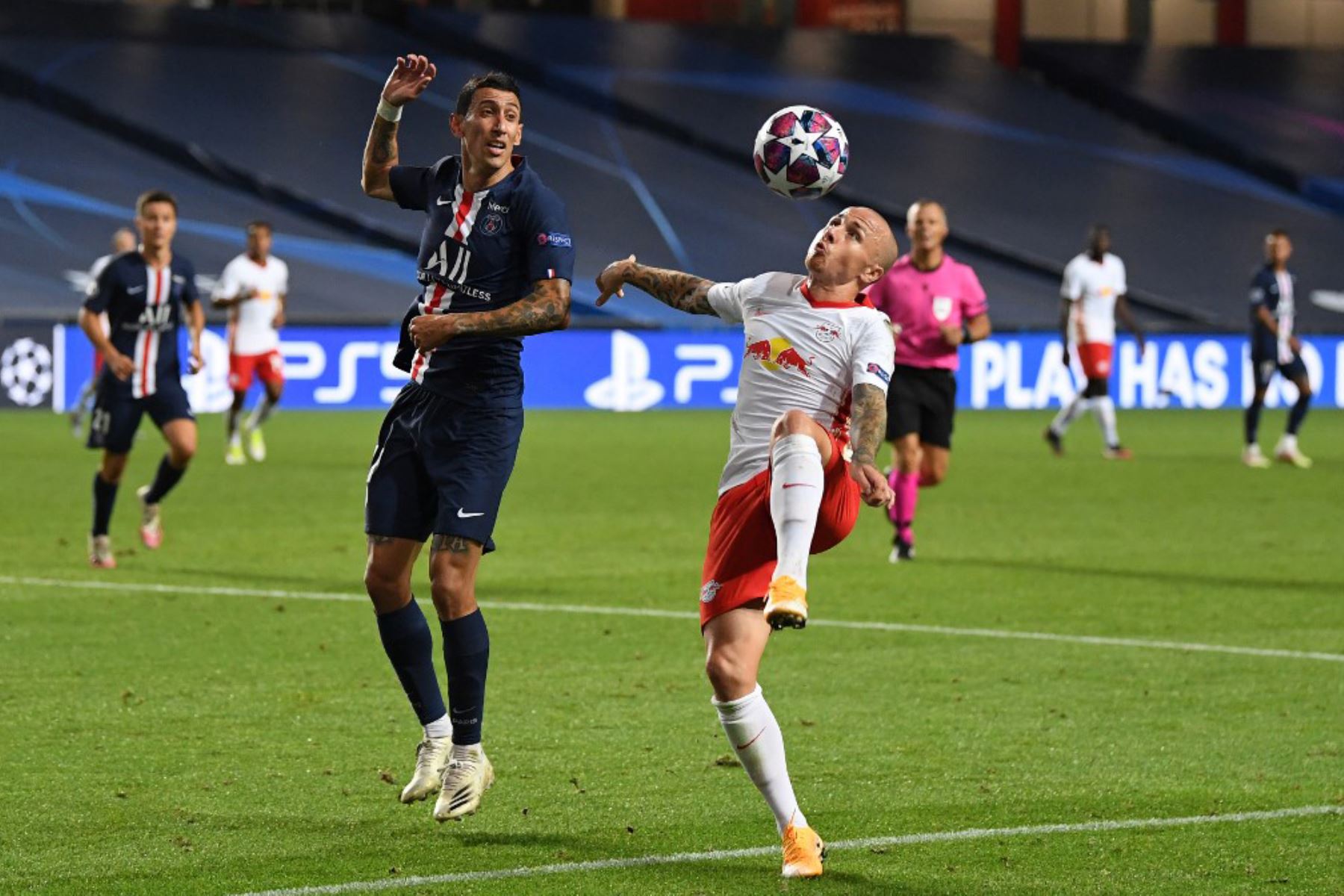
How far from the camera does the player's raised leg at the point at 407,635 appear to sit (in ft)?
19.9

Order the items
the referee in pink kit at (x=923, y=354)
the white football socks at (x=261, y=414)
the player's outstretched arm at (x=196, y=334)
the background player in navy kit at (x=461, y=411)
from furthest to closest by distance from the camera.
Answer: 1. the white football socks at (x=261, y=414)
2. the player's outstretched arm at (x=196, y=334)
3. the referee in pink kit at (x=923, y=354)
4. the background player in navy kit at (x=461, y=411)

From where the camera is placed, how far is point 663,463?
19.2m

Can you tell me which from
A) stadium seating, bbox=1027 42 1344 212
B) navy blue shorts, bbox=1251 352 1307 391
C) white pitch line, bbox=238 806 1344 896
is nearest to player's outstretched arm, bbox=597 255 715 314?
white pitch line, bbox=238 806 1344 896

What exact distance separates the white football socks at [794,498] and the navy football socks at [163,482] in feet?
24.3

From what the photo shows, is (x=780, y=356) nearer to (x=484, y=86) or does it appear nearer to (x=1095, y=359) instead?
(x=484, y=86)

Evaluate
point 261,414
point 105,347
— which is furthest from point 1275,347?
point 105,347

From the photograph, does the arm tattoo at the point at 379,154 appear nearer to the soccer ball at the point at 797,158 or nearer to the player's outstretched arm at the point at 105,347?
the soccer ball at the point at 797,158

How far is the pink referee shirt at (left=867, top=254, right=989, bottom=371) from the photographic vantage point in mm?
12156

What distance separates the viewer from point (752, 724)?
527cm

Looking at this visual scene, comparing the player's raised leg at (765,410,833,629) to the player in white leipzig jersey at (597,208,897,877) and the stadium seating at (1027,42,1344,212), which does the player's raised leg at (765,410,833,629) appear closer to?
the player in white leipzig jersey at (597,208,897,877)

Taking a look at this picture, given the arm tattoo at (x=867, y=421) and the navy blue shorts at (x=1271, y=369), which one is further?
the navy blue shorts at (x=1271, y=369)

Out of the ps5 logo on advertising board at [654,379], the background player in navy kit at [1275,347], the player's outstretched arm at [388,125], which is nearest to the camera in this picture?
the player's outstretched arm at [388,125]

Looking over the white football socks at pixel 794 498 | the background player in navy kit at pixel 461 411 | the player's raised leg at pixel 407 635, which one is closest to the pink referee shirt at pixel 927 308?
the background player in navy kit at pixel 461 411

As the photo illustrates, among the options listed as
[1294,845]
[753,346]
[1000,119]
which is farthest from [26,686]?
[1000,119]
